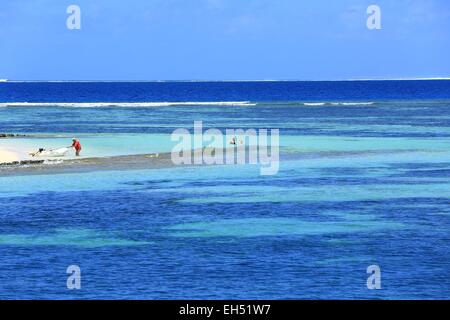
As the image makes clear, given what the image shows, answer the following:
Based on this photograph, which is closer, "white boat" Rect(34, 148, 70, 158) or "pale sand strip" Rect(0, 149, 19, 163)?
"pale sand strip" Rect(0, 149, 19, 163)

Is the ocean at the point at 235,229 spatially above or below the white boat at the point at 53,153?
below

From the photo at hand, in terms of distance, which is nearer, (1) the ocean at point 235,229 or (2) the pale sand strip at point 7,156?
(1) the ocean at point 235,229

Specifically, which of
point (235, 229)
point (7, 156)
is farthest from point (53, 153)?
point (235, 229)

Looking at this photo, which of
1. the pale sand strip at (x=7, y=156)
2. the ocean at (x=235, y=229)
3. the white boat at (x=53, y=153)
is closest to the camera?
the ocean at (x=235, y=229)

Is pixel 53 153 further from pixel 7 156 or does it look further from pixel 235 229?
pixel 235 229

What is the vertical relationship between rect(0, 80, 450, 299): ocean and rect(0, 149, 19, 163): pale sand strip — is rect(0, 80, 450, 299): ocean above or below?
below

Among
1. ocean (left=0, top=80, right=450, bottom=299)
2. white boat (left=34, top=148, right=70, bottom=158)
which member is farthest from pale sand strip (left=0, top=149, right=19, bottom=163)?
ocean (left=0, top=80, right=450, bottom=299)

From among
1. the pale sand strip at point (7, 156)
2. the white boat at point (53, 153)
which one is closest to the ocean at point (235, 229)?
the white boat at point (53, 153)

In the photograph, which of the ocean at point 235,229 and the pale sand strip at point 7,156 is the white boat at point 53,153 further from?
the ocean at point 235,229

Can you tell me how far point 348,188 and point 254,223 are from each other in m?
6.93

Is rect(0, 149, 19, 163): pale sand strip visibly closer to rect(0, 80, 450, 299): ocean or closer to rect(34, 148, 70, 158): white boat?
rect(34, 148, 70, 158): white boat

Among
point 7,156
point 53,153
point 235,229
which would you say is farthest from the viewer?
point 53,153

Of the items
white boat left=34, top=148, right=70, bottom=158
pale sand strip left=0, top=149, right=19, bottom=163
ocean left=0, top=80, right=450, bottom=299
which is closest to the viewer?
ocean left=0, top=80, right=450, bottom=299

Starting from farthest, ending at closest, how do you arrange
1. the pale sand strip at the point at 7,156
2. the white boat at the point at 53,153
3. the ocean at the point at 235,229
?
the white boat at the point at 53,153 < the pale sand strip at the point at 7,156 < the ocean at the point at 235,229
